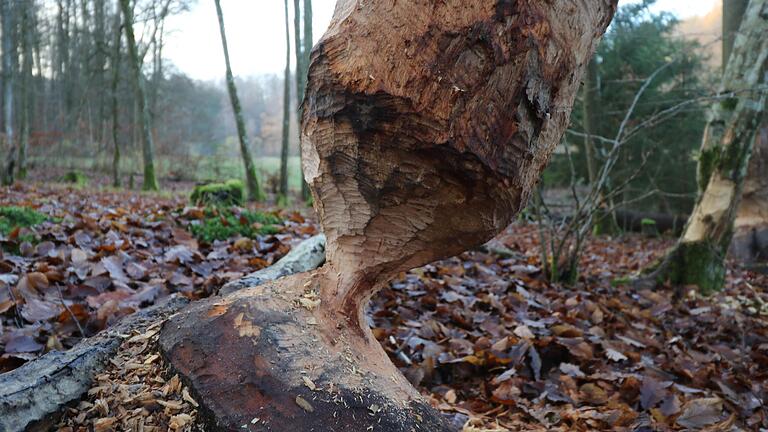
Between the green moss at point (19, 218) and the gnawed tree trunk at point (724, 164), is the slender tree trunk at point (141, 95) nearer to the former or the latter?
the green moss at point (19, 218)

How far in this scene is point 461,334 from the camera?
3.03m

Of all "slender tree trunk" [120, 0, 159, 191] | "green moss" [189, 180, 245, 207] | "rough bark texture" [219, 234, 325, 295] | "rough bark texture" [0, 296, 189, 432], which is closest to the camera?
"rough bark texture" [0, 296, 189, 432]

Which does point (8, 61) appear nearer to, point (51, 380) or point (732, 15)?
point (51, 380)

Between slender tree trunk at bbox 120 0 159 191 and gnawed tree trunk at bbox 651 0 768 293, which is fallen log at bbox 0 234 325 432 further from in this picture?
slender tree trunk at bbox 120 0 159 191

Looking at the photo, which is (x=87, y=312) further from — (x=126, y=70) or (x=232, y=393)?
(x=126, y=70)

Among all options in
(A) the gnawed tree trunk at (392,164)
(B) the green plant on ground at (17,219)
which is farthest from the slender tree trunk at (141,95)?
(A) the gnawed tree trunk at (392,164)

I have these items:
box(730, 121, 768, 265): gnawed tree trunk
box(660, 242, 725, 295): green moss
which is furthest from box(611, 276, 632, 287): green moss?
box(730, 121, 768, 265): gnawed tree trunk

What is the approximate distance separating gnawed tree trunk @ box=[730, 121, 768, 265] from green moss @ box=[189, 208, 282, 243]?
20.9 ft

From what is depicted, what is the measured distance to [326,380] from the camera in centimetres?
A: 135

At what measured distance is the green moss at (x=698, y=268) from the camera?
5.12 metres

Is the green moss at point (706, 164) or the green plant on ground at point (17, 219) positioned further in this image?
the green moss at point (706, 164)

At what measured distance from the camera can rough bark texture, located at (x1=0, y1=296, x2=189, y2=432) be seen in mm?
1207

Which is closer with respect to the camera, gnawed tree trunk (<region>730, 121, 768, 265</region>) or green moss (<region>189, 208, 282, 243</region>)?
green moss (<region>189, 208, 282, 243</region>)

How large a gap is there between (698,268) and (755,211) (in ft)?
8.68
